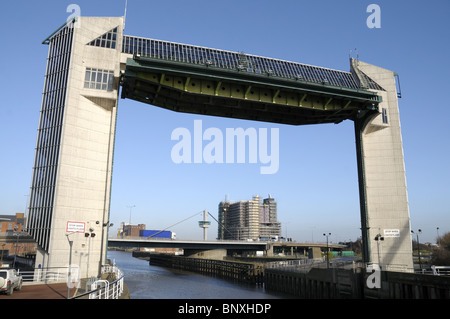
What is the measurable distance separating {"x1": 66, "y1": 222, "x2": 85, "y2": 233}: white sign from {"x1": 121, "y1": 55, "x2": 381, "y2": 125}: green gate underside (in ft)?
57.6

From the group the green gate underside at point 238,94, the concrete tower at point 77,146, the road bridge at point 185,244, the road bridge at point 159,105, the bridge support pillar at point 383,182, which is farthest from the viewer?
the road bridge at point 185,244

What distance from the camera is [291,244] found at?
130 metres

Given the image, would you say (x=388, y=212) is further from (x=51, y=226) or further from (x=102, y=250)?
(x=51, y=226)

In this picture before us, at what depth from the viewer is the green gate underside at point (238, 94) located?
1724 inches

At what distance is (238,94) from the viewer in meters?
47.8

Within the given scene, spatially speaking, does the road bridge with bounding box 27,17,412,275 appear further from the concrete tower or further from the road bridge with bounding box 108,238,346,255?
the road bridge with bounding box 108,238,346,255

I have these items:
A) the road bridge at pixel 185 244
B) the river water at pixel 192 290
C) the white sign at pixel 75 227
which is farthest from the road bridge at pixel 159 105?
the road bridge at pixel 185 244

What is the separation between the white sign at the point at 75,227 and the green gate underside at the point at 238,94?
57.6 feet

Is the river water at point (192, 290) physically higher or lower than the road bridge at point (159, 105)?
lower

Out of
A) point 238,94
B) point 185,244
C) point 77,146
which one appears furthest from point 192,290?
point 185,244

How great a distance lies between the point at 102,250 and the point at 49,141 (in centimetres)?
1387

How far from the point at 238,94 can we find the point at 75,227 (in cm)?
2567

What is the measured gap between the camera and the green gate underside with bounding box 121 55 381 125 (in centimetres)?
4378

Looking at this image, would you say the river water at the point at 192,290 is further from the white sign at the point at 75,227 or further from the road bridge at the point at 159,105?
the road bridge at the point at 159,105
